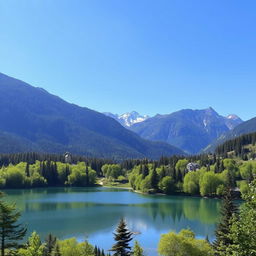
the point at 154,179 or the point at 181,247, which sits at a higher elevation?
the point at 154,179

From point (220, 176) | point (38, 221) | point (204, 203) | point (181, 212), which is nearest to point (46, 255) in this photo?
point (38, 221)

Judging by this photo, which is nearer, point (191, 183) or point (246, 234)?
point (246, 234)

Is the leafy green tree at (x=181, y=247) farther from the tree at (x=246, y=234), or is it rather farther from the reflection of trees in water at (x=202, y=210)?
the reflection of trees in water at (x=202, y=210)

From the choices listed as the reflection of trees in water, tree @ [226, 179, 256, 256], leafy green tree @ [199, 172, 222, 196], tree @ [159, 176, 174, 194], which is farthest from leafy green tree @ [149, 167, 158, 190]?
tree @ [226, 179, 256, 256]

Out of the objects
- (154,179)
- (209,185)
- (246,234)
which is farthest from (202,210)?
(246,234)

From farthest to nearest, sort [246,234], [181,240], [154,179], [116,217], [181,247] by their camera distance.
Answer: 1. [154,179]
2. [116,217]
3. [181,240]
4. [181,247]
5. [246,234]

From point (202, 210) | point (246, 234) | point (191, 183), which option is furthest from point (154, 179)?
point (246, 234)

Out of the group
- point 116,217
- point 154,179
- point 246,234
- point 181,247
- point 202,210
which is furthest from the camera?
point 154,179

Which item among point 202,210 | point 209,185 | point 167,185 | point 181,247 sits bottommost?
point 202,210

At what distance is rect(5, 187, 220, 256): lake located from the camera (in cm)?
8125

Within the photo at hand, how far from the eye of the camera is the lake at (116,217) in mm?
81250

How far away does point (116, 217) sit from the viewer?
107 metres

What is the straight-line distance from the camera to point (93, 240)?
2985 inches

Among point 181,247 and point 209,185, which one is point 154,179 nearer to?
point 209,185
